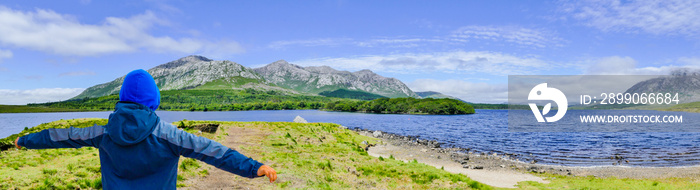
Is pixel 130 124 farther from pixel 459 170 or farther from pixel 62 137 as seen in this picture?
pixel 459 170

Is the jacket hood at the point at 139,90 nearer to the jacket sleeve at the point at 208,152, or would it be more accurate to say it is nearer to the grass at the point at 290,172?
the jacket sleeve at the point at 208,152

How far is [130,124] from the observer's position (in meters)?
3.71

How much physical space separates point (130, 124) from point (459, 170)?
98.9ft

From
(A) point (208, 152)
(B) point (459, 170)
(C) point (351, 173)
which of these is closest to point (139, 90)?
(A) point (208, 152)

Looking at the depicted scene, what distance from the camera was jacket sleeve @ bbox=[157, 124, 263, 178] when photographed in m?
3.75

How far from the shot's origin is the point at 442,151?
46156 millimetres

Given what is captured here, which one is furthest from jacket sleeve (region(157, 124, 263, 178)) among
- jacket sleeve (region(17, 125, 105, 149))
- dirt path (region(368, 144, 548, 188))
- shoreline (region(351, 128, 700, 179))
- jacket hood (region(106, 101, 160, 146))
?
shoreline (region(351, 128, 700, 179))

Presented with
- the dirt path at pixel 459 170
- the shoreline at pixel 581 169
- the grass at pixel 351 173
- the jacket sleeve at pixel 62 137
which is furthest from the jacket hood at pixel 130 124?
the shoreline at pixel 581 169

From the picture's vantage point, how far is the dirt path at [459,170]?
25477 mm

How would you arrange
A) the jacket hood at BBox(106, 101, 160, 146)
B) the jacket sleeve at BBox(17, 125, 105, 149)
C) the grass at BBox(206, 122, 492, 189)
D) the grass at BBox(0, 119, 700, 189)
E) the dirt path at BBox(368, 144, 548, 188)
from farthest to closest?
the dirt path at BBox(368, 144, 548, 188)
the grass at BBox(206, 122, 492, 189)
the grass at BBox(0, 119, 700, 189)
the jacket sleeve at BBox(17, 125, 105, 149)
the jacket hood at BBox(106, 101, 160, 146)

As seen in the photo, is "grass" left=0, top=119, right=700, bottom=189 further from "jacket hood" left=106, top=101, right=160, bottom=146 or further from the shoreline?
"jacket hood" left=106, top=101, right=160, bottom=146

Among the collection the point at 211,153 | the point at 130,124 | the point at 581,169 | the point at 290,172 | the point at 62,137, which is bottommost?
the point at 581,169

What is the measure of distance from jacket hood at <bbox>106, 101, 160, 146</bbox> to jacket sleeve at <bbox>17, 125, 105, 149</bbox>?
13.9 inches

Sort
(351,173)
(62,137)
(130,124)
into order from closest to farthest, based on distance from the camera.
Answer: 1. (130,124)
2. (62,137)
3. (351,173)
